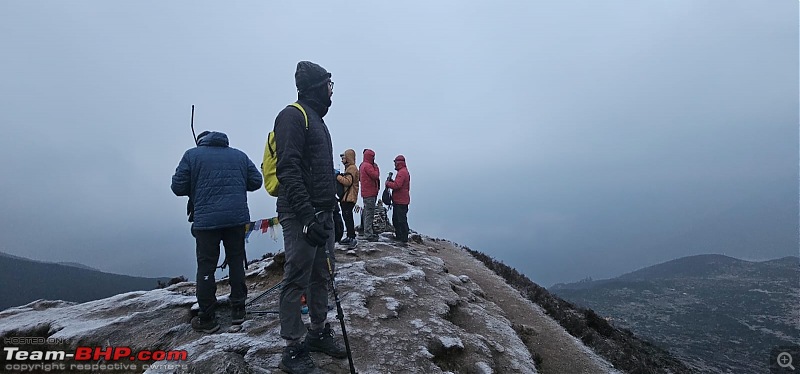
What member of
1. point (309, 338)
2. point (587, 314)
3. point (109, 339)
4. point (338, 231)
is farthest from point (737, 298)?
point (109, 339)

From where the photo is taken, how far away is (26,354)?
5.14 meters

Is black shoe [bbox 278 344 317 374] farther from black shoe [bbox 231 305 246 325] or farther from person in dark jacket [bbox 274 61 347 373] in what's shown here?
black shoe [bbox 231 305 246 325]

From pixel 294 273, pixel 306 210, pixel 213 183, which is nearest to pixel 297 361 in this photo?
pixel 294 273

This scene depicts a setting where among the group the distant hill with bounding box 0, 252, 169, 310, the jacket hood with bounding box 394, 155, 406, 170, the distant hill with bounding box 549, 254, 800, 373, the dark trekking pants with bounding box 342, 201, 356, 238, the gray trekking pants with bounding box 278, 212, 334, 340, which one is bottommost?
the distant hill with bounding box 549, 254, 800, 373

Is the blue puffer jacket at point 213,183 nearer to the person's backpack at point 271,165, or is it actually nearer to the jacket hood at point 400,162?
the person's backpack at point 271,165

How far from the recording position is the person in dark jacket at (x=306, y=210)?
356 cm

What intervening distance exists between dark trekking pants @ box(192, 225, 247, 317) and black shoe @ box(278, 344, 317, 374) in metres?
2.13

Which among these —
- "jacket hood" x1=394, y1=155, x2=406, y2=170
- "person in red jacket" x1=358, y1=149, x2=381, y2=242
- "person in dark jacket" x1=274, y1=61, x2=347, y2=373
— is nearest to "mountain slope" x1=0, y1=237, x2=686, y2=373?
"person in dark jacket" x1=274, y1=61, x2=347, y2=373

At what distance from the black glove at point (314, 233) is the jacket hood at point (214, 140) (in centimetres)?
290

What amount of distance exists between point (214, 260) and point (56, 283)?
3802 inches

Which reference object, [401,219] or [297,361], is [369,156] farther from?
[297,361]

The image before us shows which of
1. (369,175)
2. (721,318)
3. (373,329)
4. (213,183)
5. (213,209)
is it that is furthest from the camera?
(721,318)

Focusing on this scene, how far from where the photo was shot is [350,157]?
1070 cm

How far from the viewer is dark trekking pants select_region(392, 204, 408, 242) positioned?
12547mm
